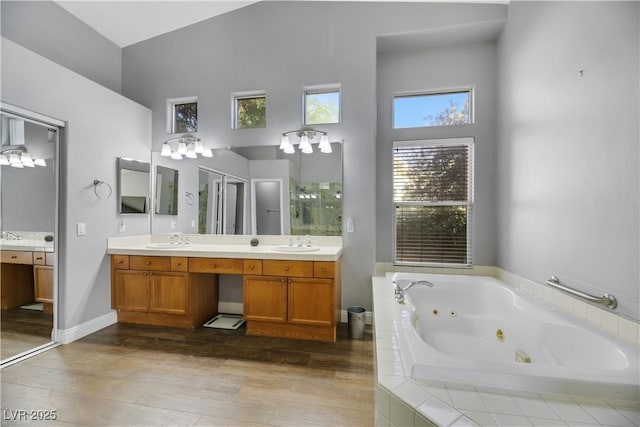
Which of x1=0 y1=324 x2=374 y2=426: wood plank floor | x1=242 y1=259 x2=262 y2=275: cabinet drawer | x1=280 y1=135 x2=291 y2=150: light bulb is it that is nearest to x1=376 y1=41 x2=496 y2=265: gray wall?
x1=280 y1=135 x2=291 y2=150: light bulb

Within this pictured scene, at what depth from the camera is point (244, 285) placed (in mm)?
2652

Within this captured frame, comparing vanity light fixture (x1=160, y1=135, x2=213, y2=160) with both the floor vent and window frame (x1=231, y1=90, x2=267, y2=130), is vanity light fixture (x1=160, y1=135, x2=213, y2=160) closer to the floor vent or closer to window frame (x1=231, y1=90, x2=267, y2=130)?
window frame (x1=231, y1=90, x2=267, y2=130)

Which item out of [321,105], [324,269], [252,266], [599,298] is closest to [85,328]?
[252,266]

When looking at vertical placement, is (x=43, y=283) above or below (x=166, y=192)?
below

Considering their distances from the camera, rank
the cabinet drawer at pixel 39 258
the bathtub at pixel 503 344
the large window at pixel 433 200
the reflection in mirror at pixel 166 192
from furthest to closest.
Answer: the reflection in mirror at pixel 166 192 < the large window at pixel 433 200 < the cabinet drawer at pixel 39 258 < the bathtub at pixel 503 344

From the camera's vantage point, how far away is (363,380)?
1.95 metres

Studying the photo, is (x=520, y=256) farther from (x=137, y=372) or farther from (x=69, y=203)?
(x=69, y=203)

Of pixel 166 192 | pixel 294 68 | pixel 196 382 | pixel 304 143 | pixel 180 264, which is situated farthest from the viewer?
pixel 166 192

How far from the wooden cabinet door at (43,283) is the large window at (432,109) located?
12.2 ft

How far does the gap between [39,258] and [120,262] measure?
62 cm

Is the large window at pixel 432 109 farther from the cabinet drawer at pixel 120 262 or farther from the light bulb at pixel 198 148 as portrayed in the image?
the cabinet drawer at pixel 120 262

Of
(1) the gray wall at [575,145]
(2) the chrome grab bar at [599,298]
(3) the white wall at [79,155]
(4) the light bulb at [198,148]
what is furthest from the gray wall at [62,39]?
(2) the chrome grab bar at [599,298]

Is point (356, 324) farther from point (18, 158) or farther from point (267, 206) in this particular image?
point (18, 158)

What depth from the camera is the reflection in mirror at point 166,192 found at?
3432 millimetres
